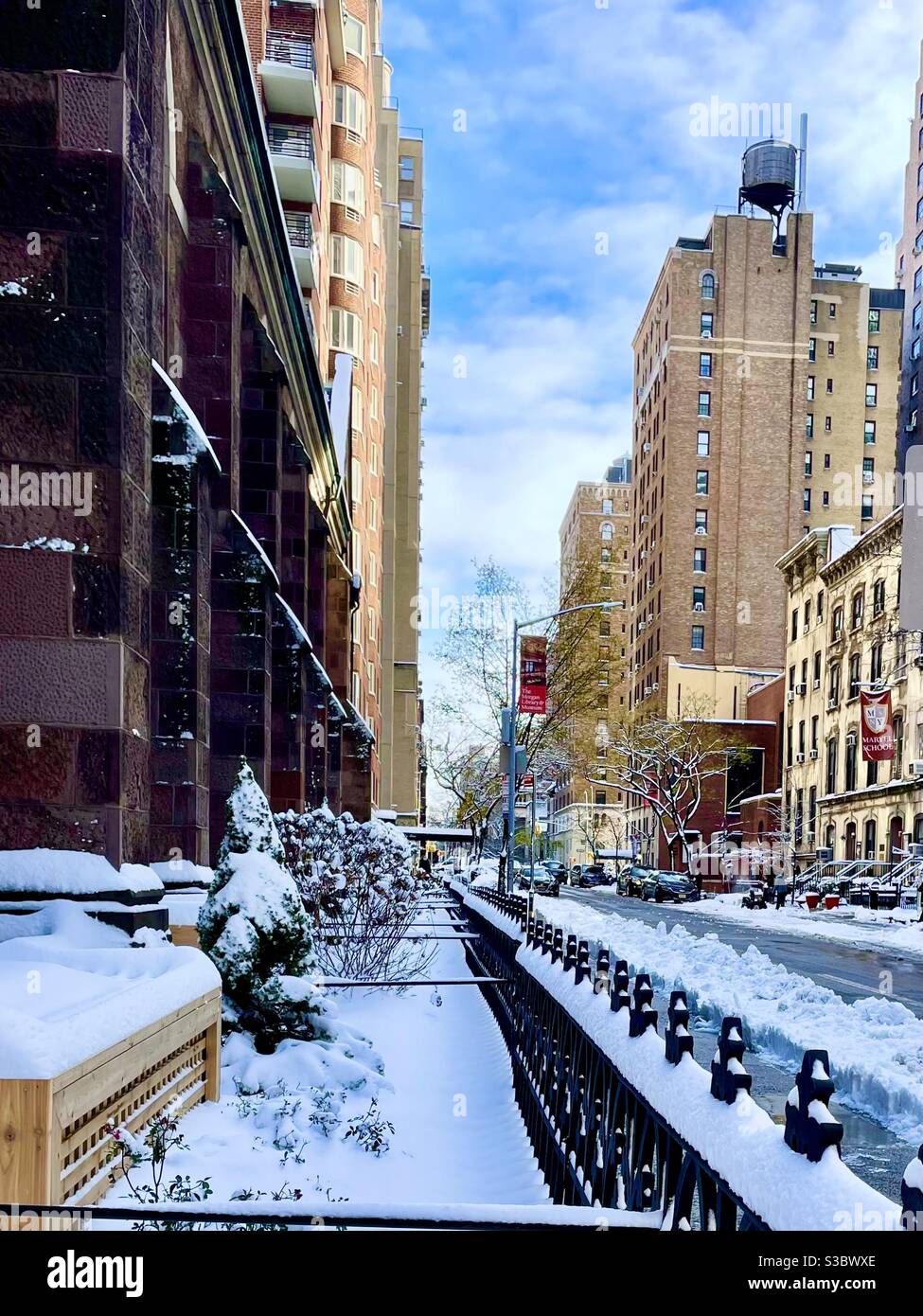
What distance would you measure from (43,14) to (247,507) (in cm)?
1001

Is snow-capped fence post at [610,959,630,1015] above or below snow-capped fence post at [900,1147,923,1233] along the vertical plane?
below

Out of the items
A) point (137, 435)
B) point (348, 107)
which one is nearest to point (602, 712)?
point (348, 107)

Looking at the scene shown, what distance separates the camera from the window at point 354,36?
39031 millimetres

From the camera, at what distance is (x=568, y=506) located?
14250cm

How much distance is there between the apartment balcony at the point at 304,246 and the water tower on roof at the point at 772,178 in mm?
66581

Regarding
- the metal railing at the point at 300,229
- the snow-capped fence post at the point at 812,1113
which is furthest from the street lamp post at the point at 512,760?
the snow-capped fence post at the point at 812,1113

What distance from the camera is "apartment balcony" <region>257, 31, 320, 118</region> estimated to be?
27.6 meters

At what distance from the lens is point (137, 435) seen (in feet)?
22.9

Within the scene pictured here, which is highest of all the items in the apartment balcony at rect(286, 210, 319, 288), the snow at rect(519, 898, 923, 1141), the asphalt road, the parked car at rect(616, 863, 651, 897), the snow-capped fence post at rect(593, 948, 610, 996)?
the apartment balcony at rect(286, 210, 319, 288)

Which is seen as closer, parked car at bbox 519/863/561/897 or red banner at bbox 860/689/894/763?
red banner at bbox 860/689/894/763

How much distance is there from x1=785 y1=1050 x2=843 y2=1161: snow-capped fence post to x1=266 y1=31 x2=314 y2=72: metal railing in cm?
3200

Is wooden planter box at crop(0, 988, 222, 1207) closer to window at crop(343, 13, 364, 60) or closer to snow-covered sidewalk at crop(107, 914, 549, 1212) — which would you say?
snow-covered sidewalk at crop(107, 914, 549, 1212)

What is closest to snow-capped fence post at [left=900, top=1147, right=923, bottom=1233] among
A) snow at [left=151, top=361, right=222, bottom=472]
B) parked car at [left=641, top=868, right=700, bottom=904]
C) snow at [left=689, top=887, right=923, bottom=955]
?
snow at [left=151, top=361, right=222, bottom=472]

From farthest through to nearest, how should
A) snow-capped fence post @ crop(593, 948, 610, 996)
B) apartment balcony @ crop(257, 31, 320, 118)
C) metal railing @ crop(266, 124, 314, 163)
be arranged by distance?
metal railing @ crop(266, 124, 314, 163)
apartment balcony @ crop(257, 31, 320, 118)
snow-capped fence post @ crop(593, 948, 610, 996)
